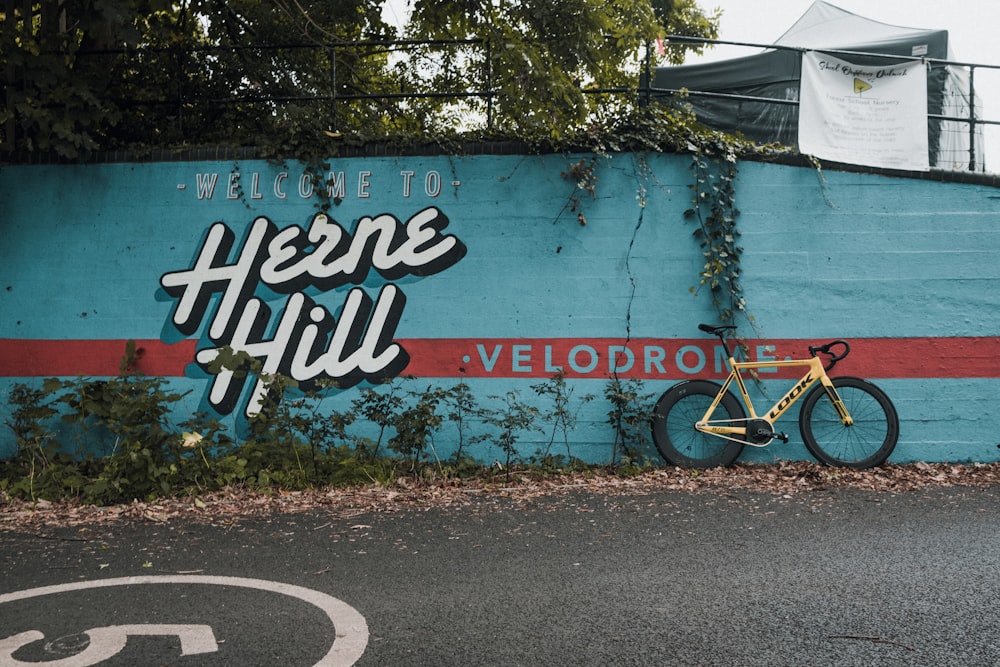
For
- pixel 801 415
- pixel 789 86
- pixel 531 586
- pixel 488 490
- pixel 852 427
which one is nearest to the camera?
pixel 531 586

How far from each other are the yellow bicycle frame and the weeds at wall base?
2.08ft

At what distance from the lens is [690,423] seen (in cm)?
737

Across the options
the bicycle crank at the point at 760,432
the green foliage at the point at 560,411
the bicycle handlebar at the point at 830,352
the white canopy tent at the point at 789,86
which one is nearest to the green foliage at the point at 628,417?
the green foliage at the point at 560,411

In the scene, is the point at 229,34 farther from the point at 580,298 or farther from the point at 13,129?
the point at 580,298

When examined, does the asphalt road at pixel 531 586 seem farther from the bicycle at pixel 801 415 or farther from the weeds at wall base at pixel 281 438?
the bicycle at pixel 801 415

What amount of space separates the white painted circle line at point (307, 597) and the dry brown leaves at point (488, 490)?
128 centimetres

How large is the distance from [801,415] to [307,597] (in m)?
4.80

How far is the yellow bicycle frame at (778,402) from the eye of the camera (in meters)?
7.08

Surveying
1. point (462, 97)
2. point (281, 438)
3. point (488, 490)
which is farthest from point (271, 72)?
point (488, 490)

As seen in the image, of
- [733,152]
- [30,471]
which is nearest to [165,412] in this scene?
[30,471]

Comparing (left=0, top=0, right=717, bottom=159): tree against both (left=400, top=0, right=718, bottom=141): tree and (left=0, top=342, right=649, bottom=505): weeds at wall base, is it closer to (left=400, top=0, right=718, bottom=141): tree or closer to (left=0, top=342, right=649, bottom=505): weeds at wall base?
(left=400, top=0, right=718, bottom=141): tree

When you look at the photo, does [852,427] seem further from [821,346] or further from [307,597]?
Result: [307,597]

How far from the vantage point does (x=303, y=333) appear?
7.64 meters

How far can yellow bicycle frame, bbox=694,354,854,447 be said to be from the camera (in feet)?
23.2
